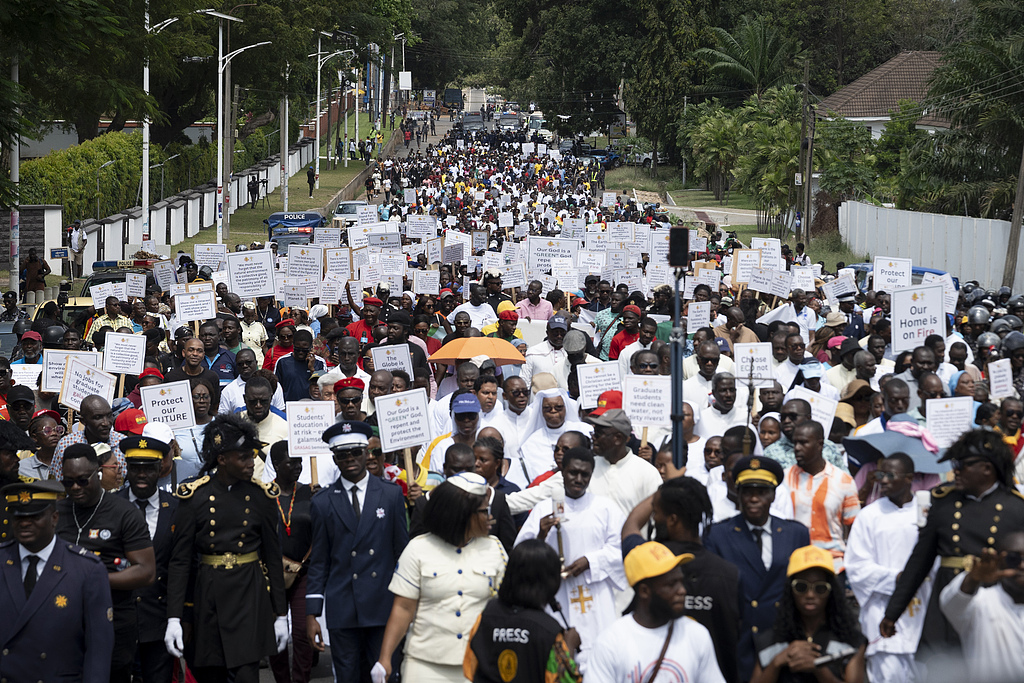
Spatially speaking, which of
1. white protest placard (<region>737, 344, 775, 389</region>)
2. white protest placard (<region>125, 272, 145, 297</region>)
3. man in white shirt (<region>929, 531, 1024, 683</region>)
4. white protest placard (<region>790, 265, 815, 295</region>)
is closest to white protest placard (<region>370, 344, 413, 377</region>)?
white protest placard (<region>737, 344, 775, 389</region>)

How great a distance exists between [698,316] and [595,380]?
3.92 metres

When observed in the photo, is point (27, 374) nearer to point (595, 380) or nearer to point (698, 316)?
point (595, 380)

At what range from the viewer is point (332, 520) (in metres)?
7.06

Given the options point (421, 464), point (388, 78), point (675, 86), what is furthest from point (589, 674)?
point (388, 78)

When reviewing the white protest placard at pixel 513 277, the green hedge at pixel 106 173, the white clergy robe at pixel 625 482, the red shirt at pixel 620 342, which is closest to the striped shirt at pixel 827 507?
the white clergy robe at pixel 625 482

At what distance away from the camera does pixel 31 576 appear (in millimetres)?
6145

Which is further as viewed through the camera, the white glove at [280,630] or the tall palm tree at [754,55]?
the tall palm tree at [754,55]

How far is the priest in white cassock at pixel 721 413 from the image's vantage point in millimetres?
9641

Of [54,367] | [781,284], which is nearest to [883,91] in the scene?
[781,284]

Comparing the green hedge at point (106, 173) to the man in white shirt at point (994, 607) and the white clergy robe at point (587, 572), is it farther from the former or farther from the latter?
the man in white shirt at point (994, 607)

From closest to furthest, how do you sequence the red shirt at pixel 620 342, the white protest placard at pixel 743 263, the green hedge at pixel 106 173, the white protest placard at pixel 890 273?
the red shirt at pixel 620 342 → the white protest placard at pixel 890 273 → the white protest placard at pixel 743 263 → the green hedge at pixel 106 173

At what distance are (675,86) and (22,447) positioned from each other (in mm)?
65828

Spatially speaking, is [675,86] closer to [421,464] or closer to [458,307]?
[458,307]

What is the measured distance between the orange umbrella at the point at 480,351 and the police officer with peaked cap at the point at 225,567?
215 inches
